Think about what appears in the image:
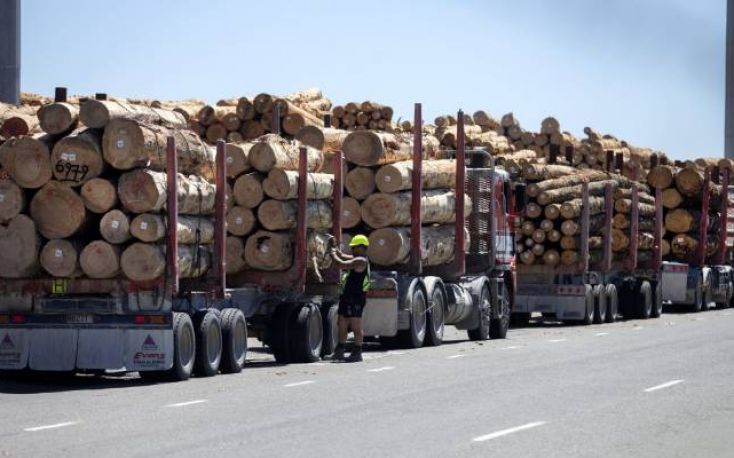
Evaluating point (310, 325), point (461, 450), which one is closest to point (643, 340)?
point (310, 325)

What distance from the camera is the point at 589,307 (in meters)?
34.6

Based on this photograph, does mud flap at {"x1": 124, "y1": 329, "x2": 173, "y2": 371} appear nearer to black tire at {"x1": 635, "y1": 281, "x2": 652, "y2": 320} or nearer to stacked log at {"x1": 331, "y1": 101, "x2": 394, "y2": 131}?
stacked log at {"x1": 331, "y1": 101, "x2": 394, "y2": 131}

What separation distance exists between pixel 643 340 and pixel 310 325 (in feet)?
24.2

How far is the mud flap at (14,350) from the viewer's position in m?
18.3

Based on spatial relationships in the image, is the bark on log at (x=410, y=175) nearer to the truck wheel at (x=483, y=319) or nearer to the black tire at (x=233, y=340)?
the truck wheel at (x=483, y=319)

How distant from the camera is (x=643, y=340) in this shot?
88.6 ft

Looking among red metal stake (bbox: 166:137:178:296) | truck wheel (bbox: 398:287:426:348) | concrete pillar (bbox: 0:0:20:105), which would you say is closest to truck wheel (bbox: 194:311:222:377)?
red metal stake (bbox: 166:137:178:296)

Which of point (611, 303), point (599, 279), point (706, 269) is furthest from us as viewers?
point (706, 269)

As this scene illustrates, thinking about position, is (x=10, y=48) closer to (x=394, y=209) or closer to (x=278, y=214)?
(x=394, y=209)

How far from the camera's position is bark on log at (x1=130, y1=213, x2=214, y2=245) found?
18.5 metres

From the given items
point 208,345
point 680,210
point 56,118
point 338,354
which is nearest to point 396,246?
point 338,354

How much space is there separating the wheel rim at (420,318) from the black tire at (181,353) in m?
6.68

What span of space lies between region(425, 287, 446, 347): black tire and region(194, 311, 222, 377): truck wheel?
6681 millimetres

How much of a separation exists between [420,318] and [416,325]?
10.4 inches
